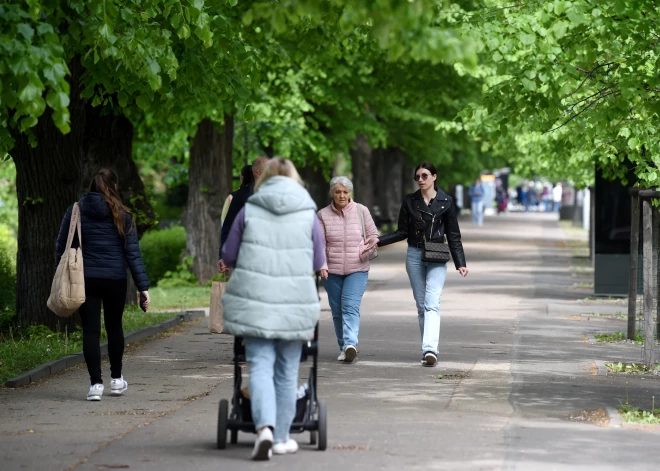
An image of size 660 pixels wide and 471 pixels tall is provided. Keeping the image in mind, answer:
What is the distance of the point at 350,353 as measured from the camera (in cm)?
1289

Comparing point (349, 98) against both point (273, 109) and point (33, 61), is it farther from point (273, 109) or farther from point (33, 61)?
point (33, 61)

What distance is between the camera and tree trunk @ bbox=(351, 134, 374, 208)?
43.7 meters

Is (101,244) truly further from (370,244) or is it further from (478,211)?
(478,211)

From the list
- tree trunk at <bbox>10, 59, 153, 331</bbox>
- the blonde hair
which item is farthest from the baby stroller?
tree trunk at <bbox>10, 59, 153, 331</bbox>

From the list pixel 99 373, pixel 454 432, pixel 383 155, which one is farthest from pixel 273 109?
pixel 383 155

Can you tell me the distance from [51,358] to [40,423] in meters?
3.47

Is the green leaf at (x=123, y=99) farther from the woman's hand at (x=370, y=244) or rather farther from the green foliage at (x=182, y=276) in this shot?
the green foliage at (x=182, y=276)

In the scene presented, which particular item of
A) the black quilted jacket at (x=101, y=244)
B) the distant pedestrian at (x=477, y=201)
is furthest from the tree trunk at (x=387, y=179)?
the black quilted jacket at (x=101, y=244)

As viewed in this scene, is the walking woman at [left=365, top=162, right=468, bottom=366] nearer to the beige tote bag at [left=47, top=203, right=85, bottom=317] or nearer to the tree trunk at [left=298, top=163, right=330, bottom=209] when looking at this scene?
the beige tote bag at [left=47, top=203, right=85, bottom=317]

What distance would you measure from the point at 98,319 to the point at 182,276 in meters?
14.3

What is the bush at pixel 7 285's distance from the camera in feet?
61.0

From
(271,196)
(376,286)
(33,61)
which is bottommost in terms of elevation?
(376,286)

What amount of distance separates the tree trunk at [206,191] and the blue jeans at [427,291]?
12251 millimetres

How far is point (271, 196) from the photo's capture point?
7.81m
